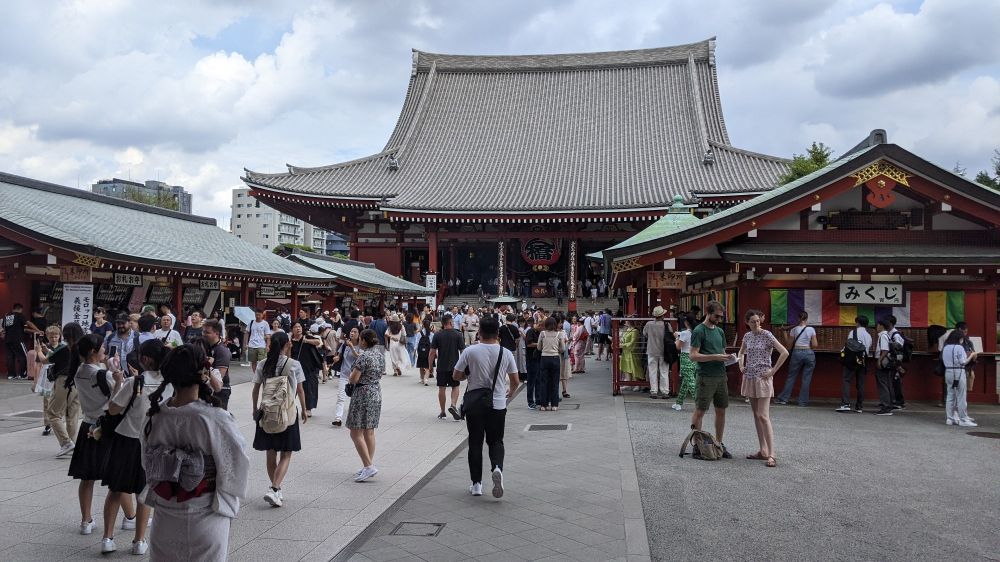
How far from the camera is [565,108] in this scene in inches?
1650

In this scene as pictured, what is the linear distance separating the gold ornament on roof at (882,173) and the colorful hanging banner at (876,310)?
2159 mm

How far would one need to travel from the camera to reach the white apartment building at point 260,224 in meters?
113

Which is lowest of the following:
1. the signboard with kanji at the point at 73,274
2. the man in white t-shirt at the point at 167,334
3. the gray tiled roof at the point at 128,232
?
the man in white t-shirt at the point at 167,334

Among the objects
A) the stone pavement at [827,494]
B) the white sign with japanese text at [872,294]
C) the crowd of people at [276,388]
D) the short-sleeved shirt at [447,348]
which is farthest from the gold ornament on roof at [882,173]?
the short-sleeved shirt at [447,348]

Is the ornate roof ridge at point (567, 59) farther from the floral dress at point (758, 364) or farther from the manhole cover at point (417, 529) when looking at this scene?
the manhole cover at point (417, 529)

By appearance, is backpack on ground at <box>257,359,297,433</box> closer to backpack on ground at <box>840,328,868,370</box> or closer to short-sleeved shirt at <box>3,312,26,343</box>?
backpack on ground at <box>840,328,868,370</box>

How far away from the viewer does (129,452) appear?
5188 mm

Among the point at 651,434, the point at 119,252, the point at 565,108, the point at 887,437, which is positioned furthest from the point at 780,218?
the point at 565,108

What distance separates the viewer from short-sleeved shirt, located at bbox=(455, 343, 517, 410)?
266 inches

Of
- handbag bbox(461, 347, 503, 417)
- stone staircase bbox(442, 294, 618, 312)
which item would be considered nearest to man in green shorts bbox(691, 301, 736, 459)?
handbag bbox(461, 347, 503, 417)

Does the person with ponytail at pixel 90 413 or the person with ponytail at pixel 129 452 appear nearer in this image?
the person with ponytail at pixel 129 452

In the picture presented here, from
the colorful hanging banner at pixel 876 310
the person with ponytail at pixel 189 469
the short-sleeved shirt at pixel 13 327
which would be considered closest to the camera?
the person with ponytail at pixel 189 469

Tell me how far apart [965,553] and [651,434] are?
489 centimetres

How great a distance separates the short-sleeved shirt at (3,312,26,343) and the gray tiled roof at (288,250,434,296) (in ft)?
34.7
